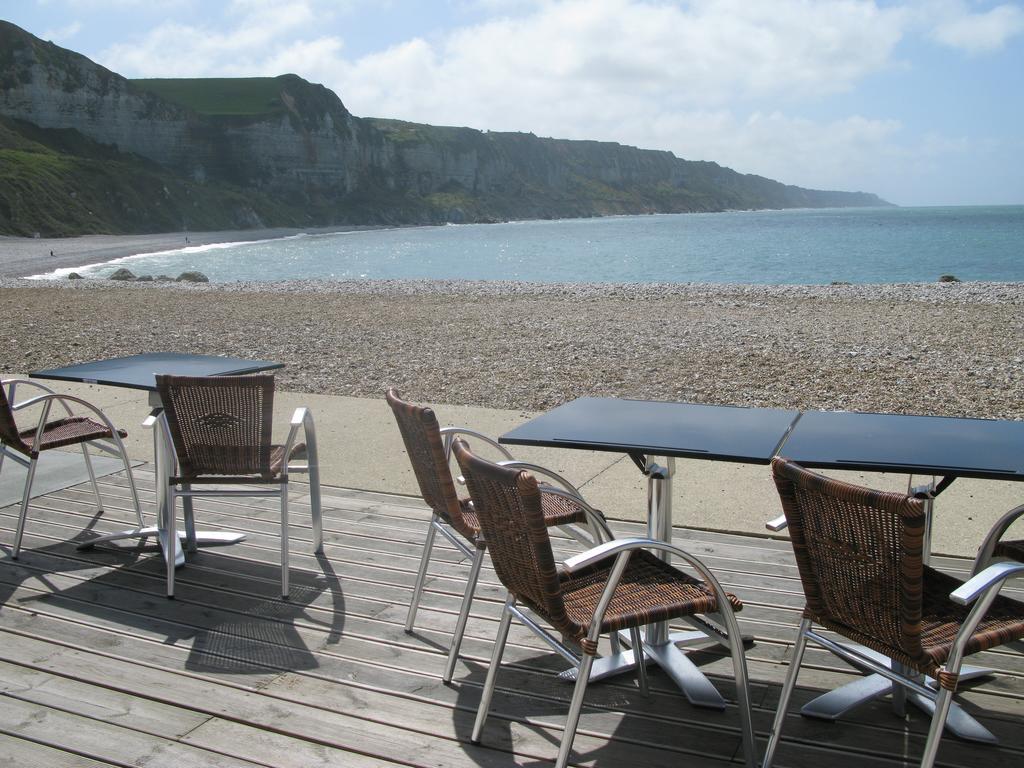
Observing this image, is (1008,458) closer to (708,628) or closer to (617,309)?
(708,628)

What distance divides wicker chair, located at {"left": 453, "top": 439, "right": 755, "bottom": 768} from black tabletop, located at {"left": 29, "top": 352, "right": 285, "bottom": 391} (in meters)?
2.17

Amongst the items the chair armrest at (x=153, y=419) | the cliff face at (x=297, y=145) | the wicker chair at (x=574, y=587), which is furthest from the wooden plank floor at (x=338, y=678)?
the cliff face at (x=297, y=145)

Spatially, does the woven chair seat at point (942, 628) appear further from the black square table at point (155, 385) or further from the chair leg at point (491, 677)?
the black square table at point (155, 385)

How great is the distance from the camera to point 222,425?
13.0ft

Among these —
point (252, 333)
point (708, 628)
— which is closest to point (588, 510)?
point (708, 628)

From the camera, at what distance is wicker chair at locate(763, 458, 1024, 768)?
210 centimetres

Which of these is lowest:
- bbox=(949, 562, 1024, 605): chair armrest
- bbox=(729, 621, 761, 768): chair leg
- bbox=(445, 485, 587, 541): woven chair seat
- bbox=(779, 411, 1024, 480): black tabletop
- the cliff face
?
bbox=(729, 621, 761, 768): chair leg

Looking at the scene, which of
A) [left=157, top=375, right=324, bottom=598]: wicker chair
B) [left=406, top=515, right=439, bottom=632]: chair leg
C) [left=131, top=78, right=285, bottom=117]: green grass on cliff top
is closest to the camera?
[left=406, top=515, right=439, bottom=632]: chair leg

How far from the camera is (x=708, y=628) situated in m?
2.78

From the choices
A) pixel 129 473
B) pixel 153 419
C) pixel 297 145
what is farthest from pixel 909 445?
pixel 297 145

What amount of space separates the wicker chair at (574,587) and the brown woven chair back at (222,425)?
4.86 feet

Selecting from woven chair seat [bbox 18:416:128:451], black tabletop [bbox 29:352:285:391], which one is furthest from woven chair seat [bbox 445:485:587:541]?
woven chair seat [bbox 18:416:128:451]

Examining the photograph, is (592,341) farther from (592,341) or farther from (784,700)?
(784,700)

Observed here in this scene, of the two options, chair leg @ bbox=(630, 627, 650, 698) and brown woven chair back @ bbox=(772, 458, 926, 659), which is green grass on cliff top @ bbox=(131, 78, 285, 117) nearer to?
chair leg @ bbox=(630, 627, 650, 698)
